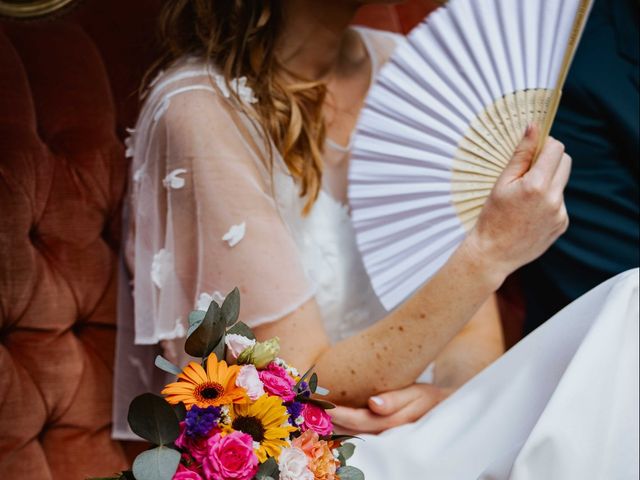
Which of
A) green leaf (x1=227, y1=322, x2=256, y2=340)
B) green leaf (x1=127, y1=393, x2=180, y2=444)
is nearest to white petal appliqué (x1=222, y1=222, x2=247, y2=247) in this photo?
green leaf (x1=227, y1=322, x2=256, y2=340)

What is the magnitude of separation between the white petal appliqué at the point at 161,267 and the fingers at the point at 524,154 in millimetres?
436

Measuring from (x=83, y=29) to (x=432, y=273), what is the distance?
0.58 m

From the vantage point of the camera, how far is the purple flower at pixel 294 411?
2.77 ft

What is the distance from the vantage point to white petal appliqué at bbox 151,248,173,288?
50.0 inches

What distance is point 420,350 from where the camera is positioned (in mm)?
1225

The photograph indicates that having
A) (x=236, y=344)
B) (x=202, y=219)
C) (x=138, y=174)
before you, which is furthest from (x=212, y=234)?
(x=236, y=344)

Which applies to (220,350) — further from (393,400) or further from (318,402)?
(393,400)

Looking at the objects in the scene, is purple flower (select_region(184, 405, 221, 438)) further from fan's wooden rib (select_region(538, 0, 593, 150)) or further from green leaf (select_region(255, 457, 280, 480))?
fan's wooden rib (select_region(538, 0, 593, 150))

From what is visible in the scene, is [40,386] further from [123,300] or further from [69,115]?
[69,115]

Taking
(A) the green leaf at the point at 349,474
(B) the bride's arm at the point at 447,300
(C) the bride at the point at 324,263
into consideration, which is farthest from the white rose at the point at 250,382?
(B) the bride's arm at the point at 447,300

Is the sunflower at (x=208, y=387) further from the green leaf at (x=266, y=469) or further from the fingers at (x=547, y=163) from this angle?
the fingers at (x=547, y=163)

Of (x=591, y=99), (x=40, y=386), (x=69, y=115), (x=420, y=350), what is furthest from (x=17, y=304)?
(x=591, y=99)

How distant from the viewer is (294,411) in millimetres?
846

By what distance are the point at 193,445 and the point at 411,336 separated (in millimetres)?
472
